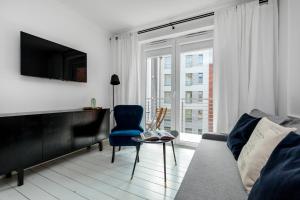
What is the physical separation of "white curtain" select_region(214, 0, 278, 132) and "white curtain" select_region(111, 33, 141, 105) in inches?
62.6

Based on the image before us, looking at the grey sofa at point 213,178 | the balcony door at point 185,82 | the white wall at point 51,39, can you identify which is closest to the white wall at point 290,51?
the grey sofa at point 213,178

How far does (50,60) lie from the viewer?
251 cm

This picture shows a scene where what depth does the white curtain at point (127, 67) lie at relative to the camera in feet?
11.5

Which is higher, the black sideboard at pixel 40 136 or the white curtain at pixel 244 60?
the white curtain at pixel 244 60

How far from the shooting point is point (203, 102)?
128 inches

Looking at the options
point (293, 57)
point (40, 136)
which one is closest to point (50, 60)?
point (40, 136)

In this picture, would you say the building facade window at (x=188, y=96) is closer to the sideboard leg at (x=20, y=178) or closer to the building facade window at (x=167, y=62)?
the building facade window at (x=167, y=62)

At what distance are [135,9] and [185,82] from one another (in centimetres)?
161

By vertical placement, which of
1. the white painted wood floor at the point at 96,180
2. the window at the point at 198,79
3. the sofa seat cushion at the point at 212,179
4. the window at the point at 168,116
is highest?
the window at the point at 198,79

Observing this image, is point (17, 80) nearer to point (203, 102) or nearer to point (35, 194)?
point (35, 194)

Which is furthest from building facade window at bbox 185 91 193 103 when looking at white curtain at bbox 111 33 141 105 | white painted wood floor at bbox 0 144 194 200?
white painted wood floor at bbox 0 144 194 200

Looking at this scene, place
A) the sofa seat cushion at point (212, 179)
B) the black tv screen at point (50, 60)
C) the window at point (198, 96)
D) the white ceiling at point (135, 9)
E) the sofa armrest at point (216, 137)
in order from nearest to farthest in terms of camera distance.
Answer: the sofa seat cushion at point (212, 179)
the sofa armrest at point (216, 137)
the black tv screen at point (50, 60)
the white ceiling at point (135, 9)
the window at point (198, 96)

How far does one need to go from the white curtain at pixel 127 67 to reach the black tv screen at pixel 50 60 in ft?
2.65

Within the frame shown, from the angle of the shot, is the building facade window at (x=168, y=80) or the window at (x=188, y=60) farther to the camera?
the building facade window at (x=168, y=80)
